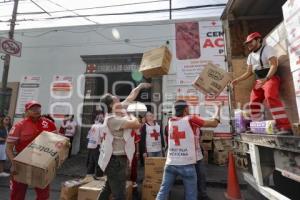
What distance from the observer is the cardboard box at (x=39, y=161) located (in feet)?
9.52

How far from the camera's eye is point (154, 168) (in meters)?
4.50

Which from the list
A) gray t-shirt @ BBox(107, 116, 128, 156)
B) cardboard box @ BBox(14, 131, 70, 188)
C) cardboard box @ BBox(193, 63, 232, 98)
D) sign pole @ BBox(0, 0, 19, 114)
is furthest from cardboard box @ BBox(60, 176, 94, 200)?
sign pole @ BBox(0, 0, 19, 114)

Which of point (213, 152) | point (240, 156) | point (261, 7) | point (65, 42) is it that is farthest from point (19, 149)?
point (65, 42)

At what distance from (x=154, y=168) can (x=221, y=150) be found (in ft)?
14.9

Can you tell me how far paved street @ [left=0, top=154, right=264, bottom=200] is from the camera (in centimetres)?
496

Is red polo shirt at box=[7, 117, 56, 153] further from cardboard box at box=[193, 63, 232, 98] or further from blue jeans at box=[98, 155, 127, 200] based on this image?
cardboard box at box=[193, 63, 232, 98]

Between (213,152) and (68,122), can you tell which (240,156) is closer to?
(213,152)

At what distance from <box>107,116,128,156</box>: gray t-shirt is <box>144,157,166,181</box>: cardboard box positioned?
151 centimetres

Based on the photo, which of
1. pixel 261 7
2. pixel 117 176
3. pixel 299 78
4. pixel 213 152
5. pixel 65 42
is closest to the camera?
pixel 299 78

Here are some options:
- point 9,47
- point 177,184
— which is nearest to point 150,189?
point 177,184

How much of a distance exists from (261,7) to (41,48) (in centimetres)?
1023

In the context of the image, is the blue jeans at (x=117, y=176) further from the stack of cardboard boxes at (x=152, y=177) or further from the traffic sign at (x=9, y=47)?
the traffic sign at (x=9, y=47)

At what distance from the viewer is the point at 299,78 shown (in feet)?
7.09

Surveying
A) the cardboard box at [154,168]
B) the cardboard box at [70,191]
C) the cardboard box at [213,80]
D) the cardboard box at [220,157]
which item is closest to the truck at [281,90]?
the cardboard box at [213,80]
